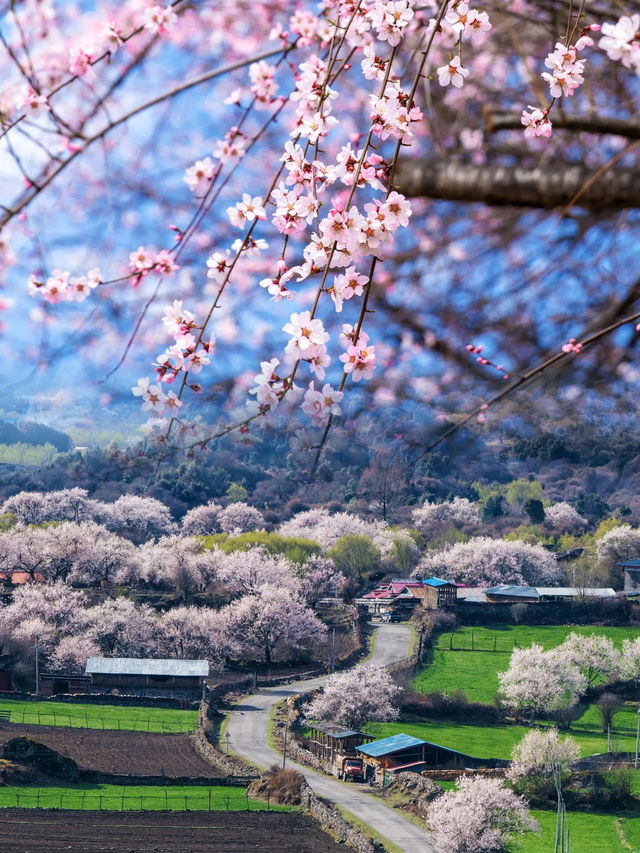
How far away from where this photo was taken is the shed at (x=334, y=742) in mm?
23844

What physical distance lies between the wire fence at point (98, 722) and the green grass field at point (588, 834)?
35.8 ft

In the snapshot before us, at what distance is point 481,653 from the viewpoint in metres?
35.2

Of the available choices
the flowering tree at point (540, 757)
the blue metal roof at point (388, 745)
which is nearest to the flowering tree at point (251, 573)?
the blue metal roof at point (388, 745)

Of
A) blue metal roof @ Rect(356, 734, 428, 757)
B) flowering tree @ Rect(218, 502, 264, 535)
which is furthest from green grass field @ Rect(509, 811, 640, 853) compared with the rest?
flowering tree @ Rect(218, 502, 264, 535)

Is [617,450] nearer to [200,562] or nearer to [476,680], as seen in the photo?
[476,680]

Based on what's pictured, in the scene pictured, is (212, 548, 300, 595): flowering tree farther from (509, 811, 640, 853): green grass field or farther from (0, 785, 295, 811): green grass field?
(509, 811, 640, 853): green grass field

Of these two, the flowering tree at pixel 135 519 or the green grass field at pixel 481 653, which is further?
the flowering tree at pixel 135 519

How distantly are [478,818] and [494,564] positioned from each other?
30691 mm

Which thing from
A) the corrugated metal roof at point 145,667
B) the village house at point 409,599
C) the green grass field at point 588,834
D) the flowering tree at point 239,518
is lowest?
the green grass field at point 588,834

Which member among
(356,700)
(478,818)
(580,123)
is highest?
(580,123)

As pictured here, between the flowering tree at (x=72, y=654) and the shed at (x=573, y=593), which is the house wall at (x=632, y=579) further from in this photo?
the flowering tree at (x=72, y=654)

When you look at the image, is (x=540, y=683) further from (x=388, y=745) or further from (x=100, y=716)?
(x=100, y=716)

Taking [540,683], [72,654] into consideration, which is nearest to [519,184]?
[540,683]

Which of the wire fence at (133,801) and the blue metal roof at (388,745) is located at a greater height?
the blue metal roof at (388,745)
